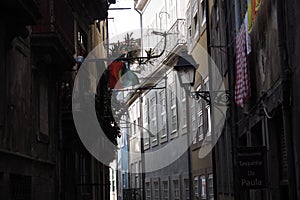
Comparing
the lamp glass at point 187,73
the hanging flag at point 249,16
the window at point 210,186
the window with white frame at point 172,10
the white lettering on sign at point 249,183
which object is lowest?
the white lettering on sign at point 249,183

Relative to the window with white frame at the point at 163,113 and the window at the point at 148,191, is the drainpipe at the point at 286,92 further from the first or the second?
the window at the point at 148,191

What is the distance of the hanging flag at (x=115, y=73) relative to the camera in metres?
19.5

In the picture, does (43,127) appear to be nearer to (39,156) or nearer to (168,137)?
(39,156)

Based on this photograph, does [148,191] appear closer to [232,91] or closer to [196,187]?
[196,187]

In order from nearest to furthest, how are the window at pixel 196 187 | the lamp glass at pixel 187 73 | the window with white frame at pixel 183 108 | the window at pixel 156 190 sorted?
the lamp glass at pixel 187 73, the window at pixel 196 187, the window with white frame at pixel 183 108, the window at pixel 156 190

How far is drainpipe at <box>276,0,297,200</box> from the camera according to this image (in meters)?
9.10

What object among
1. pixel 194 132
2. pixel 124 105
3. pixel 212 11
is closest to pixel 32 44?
pixel 124 105

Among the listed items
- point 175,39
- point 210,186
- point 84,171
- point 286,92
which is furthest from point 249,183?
point 175,39

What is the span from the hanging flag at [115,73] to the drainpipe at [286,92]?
33.8 feet

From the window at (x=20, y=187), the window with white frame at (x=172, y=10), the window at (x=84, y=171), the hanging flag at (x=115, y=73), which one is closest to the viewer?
the window at (x=20, y=187)

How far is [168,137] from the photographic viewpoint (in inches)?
1203

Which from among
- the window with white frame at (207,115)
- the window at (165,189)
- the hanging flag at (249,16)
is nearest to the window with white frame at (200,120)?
the window with white frame at (207,115)

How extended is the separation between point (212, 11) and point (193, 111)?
5504mm

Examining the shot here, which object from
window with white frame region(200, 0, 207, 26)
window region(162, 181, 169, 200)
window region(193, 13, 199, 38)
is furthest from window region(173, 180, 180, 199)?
window with white frame region(200, 0, 207, 26)
